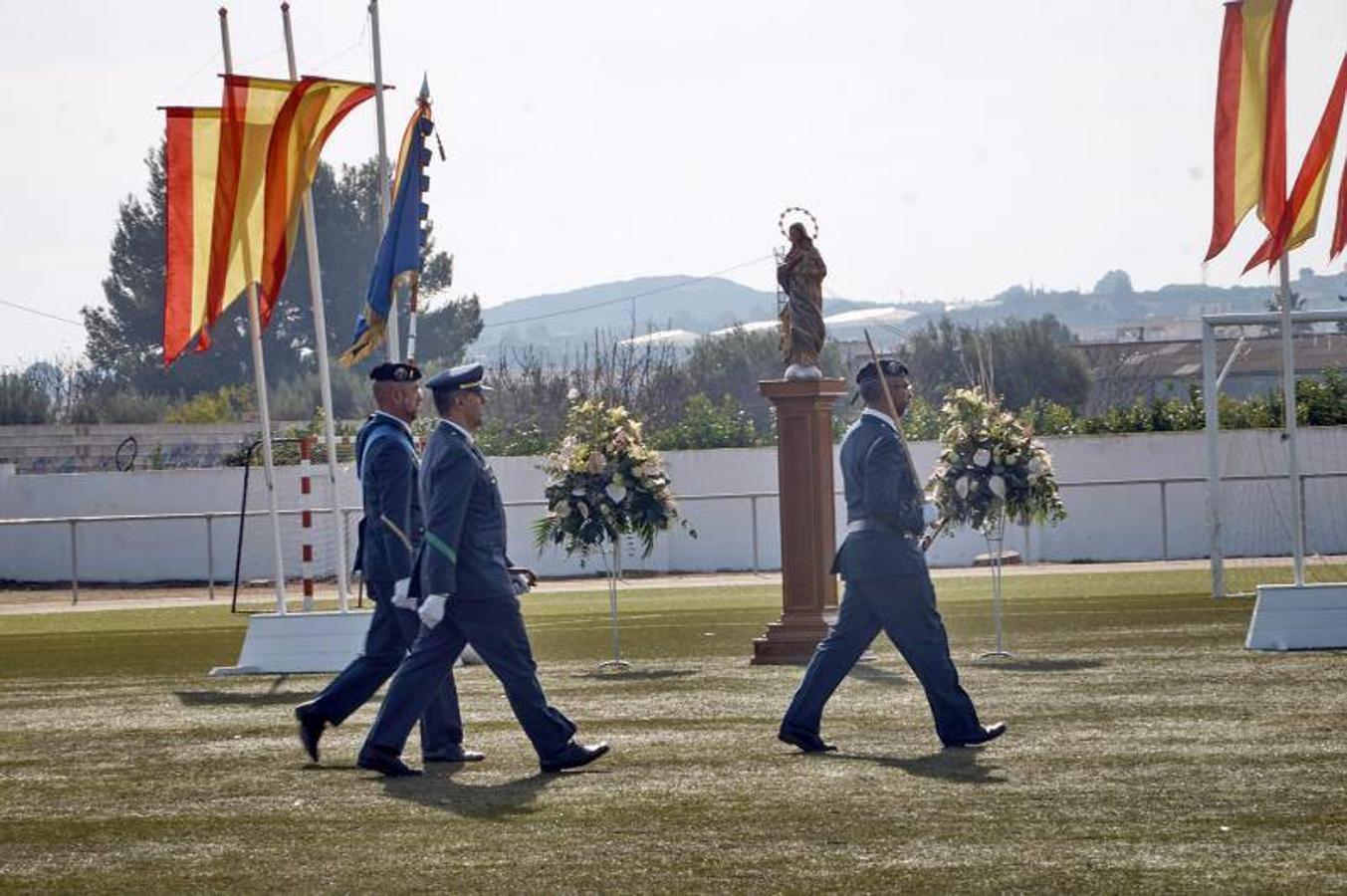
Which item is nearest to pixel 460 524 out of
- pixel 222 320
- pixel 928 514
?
pixel 928 514

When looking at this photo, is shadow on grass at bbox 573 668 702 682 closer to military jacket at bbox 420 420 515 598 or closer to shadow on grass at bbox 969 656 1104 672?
shadow on grass at bbox 969 656 1104 672

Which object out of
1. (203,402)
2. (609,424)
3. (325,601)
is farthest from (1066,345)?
(609,424)

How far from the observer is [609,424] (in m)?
18.9

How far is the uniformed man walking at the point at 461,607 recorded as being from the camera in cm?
1142

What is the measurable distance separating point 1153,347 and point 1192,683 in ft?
204

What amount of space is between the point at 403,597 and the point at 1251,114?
7623 mm

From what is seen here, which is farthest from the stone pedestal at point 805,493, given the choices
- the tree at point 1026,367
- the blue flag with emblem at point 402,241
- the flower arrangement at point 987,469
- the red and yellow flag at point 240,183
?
the tree at point 1026,367

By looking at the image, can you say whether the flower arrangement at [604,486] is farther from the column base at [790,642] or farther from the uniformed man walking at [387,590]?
the uniformed man walking at [387,590]

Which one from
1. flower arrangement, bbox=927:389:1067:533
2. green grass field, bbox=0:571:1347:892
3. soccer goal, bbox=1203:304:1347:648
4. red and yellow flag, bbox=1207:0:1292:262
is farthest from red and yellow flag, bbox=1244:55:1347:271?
soccer goal, bbox=1203:304:1347:648

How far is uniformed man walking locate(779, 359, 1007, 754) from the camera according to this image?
11758 mm

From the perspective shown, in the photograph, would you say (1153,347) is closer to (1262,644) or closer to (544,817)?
(1262,644)

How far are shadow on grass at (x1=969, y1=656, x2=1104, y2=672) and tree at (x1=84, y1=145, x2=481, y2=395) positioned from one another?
58.0 m

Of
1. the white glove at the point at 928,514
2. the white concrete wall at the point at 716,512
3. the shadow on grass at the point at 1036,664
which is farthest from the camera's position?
the white concrete wall at the point at 716,512

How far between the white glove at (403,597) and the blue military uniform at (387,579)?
17 cm
